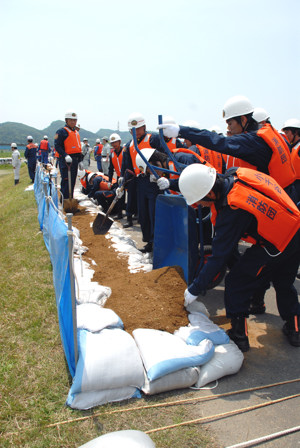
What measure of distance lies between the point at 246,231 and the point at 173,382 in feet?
3.83

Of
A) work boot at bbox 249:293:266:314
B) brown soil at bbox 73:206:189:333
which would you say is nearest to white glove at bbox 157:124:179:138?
brown soil at bbox 73:206:189:333

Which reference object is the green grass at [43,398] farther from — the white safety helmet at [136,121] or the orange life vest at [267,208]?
the white safety helmet at [136,121]

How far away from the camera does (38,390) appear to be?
214cm

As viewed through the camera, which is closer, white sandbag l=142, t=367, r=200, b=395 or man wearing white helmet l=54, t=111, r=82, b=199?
white sandbag l=142, t=367, r=200, b=395

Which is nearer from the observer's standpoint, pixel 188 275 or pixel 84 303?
pixel 84 303

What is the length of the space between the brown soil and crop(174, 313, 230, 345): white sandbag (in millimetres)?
106

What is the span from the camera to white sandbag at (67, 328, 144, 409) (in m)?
2.01

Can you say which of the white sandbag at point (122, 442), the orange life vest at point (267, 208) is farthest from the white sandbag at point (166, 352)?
the orange life vest at point (267, 208)

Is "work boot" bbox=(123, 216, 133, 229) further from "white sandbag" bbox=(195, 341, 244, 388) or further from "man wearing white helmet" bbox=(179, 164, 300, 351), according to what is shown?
"white sandbag" bbox=(195, 341, 244, 388)

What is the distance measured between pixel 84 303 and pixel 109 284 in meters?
0.59

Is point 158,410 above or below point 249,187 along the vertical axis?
below

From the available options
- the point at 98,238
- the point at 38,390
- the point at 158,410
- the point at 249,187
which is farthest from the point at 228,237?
the point at 98,238

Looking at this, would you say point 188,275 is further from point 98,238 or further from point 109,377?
point 98,238

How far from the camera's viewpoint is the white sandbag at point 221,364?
225 centimetres
